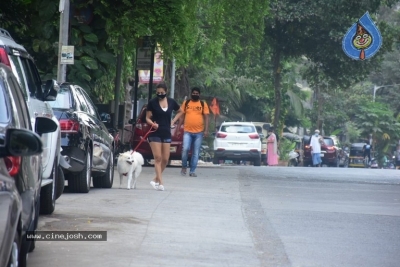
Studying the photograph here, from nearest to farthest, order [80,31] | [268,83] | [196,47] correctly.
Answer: [80,31]
[196,47]
[268,83]

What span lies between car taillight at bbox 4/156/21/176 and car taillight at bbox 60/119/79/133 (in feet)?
25.0

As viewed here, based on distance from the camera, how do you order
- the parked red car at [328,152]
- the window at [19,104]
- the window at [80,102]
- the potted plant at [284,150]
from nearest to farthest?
the window at [19,104] < the window at [80,102] < the potted plant at [284,150] < the parked red car at [328,152]

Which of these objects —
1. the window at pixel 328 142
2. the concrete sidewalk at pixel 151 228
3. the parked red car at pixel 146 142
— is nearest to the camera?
the concrete sidewalk at pixel 151 228

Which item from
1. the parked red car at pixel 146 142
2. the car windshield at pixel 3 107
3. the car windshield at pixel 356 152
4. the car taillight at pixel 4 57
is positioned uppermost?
the car taillight at pixel 4 57

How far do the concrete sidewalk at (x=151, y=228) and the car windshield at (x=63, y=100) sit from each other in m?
1.26

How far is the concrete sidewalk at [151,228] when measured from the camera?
28.2 feet

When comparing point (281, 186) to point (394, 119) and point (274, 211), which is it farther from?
point (394, 119)

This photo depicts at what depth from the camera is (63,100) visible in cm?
1462

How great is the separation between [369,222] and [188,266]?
15.5ft

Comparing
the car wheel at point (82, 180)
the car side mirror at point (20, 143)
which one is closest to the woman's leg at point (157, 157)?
the car wheel at point (82, 180)

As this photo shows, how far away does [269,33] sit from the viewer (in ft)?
143

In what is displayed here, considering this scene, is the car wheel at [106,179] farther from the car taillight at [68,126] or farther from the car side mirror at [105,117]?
the car taillight at [68,126]

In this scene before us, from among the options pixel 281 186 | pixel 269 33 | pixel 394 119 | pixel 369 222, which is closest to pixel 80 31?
pixel 281 186

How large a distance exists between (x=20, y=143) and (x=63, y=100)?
9.03 metres
